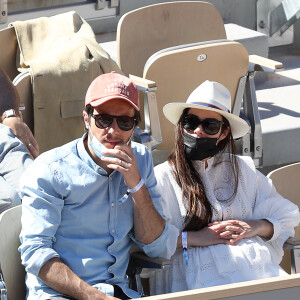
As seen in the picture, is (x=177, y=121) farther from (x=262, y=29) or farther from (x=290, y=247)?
(x=262, y=29)

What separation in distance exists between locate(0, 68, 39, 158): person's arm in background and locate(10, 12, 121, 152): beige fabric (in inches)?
11.3

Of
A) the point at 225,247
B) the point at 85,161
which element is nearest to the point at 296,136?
the point at 225,247

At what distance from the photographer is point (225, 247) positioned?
329 cm

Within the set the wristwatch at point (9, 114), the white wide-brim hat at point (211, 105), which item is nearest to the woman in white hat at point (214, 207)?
the white wide-brim hat at point (211, 105)

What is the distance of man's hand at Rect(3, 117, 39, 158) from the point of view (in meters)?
3.76

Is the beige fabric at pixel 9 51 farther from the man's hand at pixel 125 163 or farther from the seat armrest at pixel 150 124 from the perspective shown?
the man's hand at pixel 125 163

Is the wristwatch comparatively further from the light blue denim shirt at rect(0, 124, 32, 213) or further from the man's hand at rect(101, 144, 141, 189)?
the man's hand at rect(101, 144, 141, 189)

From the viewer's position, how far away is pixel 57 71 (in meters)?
4.36

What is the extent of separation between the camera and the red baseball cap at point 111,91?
295 cm

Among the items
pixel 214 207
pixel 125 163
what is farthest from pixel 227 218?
pixel 125 163

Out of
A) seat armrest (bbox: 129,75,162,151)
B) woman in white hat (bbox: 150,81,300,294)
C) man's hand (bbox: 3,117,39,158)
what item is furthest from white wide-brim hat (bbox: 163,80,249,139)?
seat armrest (bbox: 129,75,162,151)

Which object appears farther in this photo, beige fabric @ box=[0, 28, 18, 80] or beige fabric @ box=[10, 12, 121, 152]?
beige fabric @ box=[0, 28, 18, 80]

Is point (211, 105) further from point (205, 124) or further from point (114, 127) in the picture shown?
point (114, 127)

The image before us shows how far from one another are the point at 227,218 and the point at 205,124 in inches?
15.3
